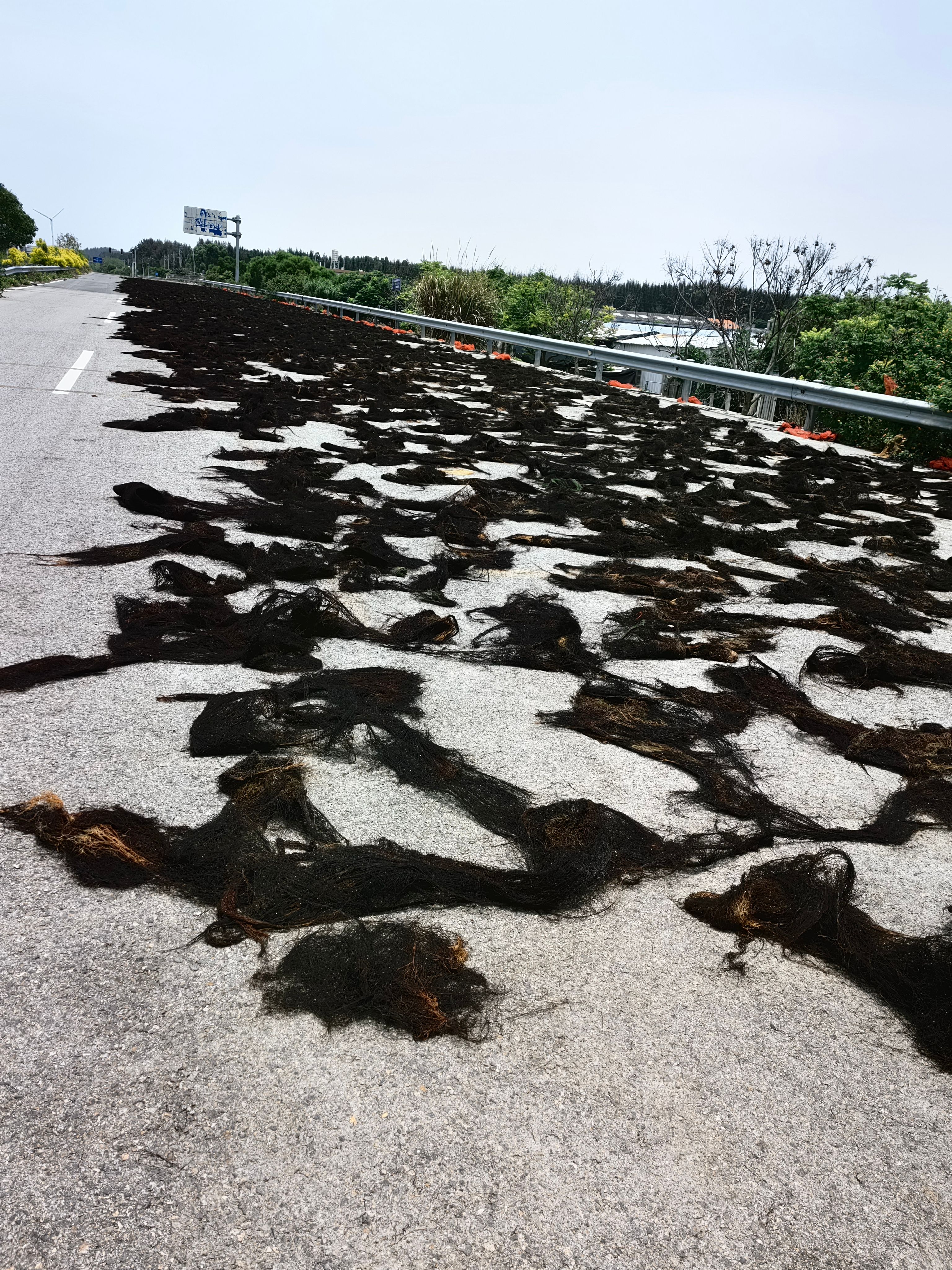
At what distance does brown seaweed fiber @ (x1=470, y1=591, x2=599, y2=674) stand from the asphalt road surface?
1.53 meters

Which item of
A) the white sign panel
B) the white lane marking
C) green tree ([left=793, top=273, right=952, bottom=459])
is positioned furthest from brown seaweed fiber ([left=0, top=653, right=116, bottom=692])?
the white sign panel

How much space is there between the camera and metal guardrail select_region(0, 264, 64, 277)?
74.5m

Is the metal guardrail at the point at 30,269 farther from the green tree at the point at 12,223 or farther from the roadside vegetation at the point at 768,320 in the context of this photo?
the roadside vegetation at the point at 768,320

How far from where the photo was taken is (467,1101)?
1.97 metres

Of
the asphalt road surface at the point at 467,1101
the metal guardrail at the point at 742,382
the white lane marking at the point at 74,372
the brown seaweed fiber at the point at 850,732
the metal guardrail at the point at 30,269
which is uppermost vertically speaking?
the metal guardrail at the point at 30,269

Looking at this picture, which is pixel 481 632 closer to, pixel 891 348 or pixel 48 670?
pixel 48 670

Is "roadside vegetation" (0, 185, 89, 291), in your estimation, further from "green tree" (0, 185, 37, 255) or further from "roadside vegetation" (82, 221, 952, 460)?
"roadside vegetation" (82, 221, 952, 460)

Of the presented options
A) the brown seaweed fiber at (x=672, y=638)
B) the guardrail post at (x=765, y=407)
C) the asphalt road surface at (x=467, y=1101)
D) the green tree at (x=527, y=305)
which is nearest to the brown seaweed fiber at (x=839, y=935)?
the asphalt road surface at (x=467, y=1101)

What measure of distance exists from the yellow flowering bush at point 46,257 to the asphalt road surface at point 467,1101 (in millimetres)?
89339

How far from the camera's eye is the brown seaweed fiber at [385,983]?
219 cm

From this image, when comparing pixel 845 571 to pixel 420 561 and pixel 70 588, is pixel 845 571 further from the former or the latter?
pixel 70 588

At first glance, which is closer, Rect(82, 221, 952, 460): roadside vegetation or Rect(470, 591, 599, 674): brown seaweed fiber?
Rect(470, 591, 599, 674): brown seaweed fiber

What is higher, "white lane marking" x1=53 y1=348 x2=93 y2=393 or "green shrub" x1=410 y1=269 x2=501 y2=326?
"green shrub" x1=410 y1=269 x2=501 y2=326

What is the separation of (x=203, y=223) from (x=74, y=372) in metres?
121
